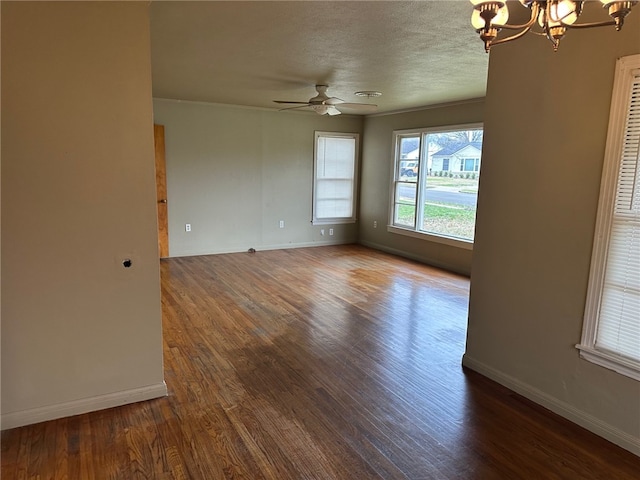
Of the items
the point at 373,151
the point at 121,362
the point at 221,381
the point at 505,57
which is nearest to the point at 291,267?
the point at 373,151

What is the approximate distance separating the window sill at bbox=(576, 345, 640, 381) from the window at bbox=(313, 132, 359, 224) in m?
5.85

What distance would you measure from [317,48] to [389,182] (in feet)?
14.4

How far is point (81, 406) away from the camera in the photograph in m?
2.59

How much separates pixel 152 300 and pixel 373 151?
5.94m

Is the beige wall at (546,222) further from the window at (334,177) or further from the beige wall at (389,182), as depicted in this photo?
the window at (334,177)

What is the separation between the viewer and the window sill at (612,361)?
2.31 metres

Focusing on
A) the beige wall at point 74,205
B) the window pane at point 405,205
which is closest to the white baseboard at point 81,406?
the beige wall at point 74,205

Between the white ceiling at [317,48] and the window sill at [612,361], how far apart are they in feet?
7.06

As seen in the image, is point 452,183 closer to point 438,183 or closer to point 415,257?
point 438,183

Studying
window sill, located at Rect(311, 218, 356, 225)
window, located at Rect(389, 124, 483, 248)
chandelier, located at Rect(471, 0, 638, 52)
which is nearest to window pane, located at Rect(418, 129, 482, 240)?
window, located at Rect(389, 124, 483, 248)

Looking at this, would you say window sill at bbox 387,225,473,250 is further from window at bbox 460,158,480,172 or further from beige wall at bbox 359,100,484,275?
window at bbox 460,158,480,172

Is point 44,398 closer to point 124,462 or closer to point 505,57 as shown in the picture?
point 124,462

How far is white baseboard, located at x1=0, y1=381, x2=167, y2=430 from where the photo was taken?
243cm

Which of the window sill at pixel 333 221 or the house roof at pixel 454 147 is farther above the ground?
the house roof at pixel 454 147
